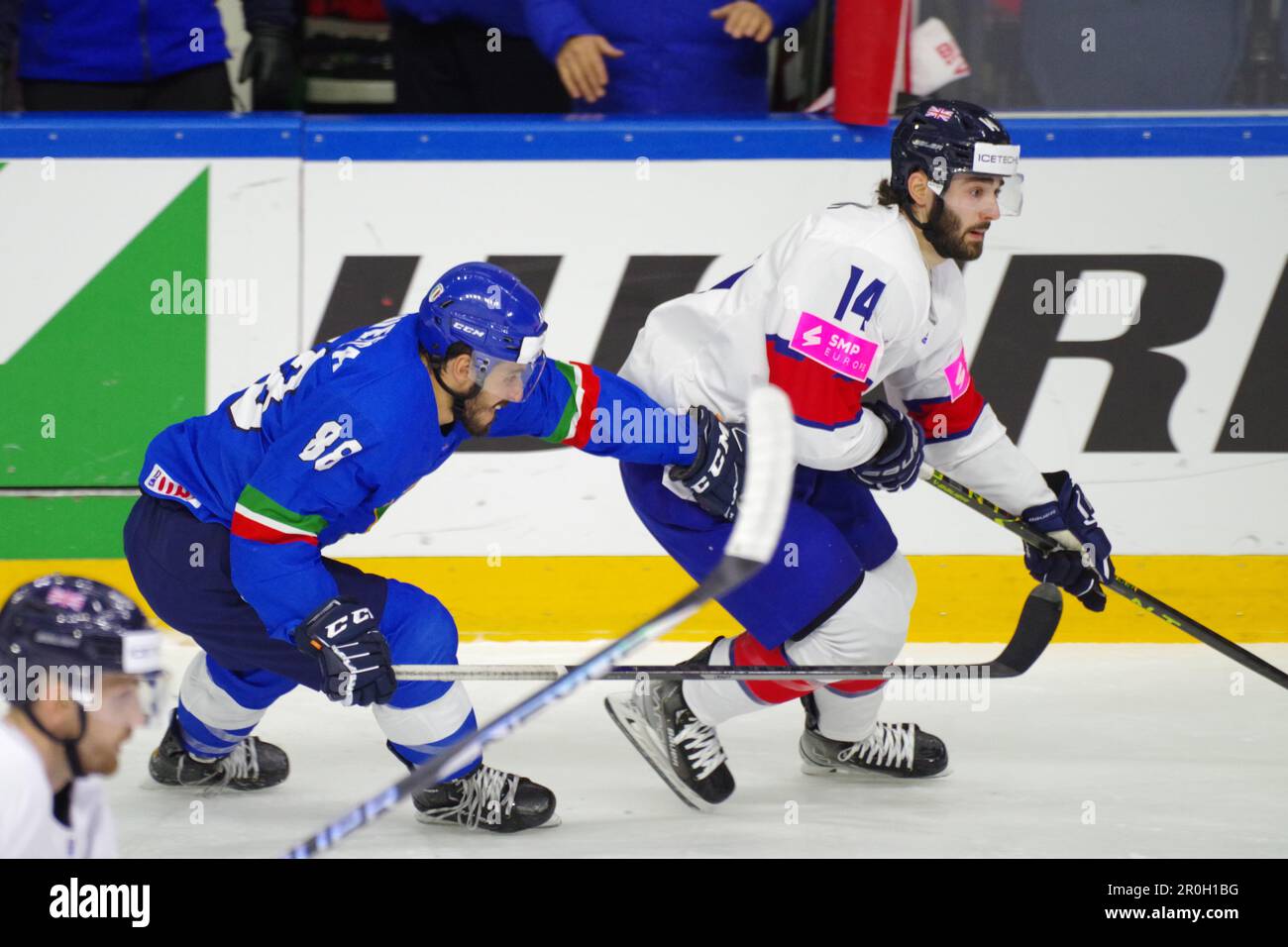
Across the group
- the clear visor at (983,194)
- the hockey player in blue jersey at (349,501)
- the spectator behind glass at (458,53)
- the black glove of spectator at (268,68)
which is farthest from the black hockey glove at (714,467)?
the black glove of spectator at (268,68)

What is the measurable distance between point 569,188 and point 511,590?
3.15 ft

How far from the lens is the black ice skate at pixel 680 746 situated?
3211mm

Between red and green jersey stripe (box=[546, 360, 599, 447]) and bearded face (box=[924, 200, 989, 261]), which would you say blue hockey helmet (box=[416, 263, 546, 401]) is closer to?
red and green jersey stripe (box=[546, 360, 599, 447])

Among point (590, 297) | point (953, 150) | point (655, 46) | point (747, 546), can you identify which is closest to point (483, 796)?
point (747, 546)

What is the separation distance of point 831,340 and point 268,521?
97 centimetres

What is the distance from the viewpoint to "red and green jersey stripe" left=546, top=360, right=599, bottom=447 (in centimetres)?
301

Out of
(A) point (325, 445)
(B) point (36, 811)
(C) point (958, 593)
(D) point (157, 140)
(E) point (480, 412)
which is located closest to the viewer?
(B) point (36, 811)

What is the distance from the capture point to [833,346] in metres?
2.97

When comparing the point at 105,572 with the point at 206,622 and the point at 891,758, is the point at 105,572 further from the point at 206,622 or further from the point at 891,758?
the point at 891,758

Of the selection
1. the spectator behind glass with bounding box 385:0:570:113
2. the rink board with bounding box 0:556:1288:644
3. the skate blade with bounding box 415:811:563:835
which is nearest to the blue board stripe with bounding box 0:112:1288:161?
the spectator behind glass with bounding box 385:0:570:113

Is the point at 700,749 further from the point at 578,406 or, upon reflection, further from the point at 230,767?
the point at 230,767

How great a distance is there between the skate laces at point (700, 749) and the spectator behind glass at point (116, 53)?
2.14 m

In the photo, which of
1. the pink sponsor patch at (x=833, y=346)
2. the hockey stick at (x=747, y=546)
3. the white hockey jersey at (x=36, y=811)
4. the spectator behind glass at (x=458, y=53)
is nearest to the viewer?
the white hockey jersey at (x=36, y=811)

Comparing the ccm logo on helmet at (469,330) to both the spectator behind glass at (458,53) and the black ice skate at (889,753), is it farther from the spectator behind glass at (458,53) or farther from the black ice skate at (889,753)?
the spectator behind glass at (458,53)
